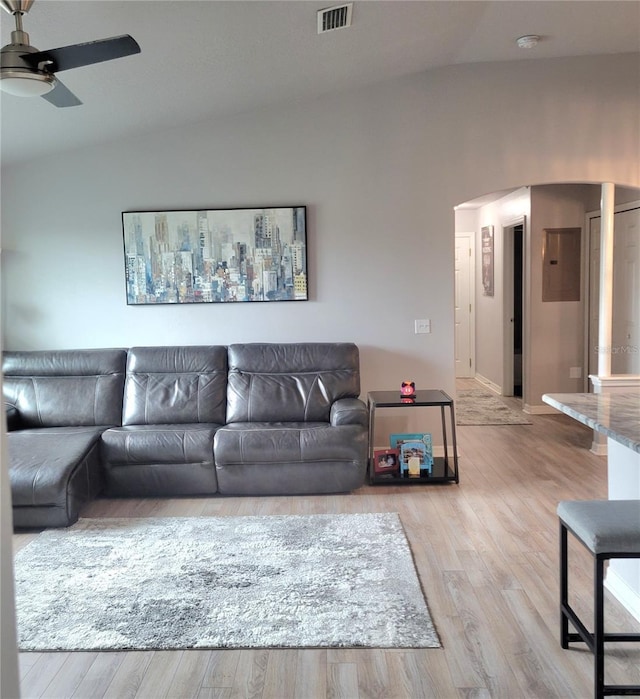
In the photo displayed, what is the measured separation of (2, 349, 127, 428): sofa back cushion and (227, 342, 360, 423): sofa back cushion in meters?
0.85

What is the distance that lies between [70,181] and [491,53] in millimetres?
3267

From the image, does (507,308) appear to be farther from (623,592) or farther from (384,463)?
(623,592)

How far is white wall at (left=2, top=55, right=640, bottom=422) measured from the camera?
15.5 feet

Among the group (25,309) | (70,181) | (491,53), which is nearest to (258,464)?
(25,309)

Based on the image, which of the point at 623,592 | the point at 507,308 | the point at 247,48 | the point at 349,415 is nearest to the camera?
the point at 623,592

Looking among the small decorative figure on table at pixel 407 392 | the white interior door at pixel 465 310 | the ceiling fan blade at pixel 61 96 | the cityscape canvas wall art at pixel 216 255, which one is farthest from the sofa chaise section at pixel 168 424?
the white interior door at pixel 465 310

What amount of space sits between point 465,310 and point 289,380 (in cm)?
521

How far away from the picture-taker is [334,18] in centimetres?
335

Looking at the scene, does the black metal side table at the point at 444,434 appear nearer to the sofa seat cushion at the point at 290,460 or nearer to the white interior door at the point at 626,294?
the sofa seat cushion at the point at 290,460

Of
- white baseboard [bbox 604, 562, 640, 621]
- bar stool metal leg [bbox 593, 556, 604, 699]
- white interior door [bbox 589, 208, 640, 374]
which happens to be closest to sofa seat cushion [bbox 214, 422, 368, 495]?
white baseboard [bbox 604, 562, 640, 621]

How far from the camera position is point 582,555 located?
3.11m

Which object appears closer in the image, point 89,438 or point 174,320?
point 89,438

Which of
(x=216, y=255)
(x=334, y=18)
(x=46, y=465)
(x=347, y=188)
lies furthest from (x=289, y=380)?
(x=334, y=18)

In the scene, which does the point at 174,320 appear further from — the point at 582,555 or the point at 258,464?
the point at 582,555
